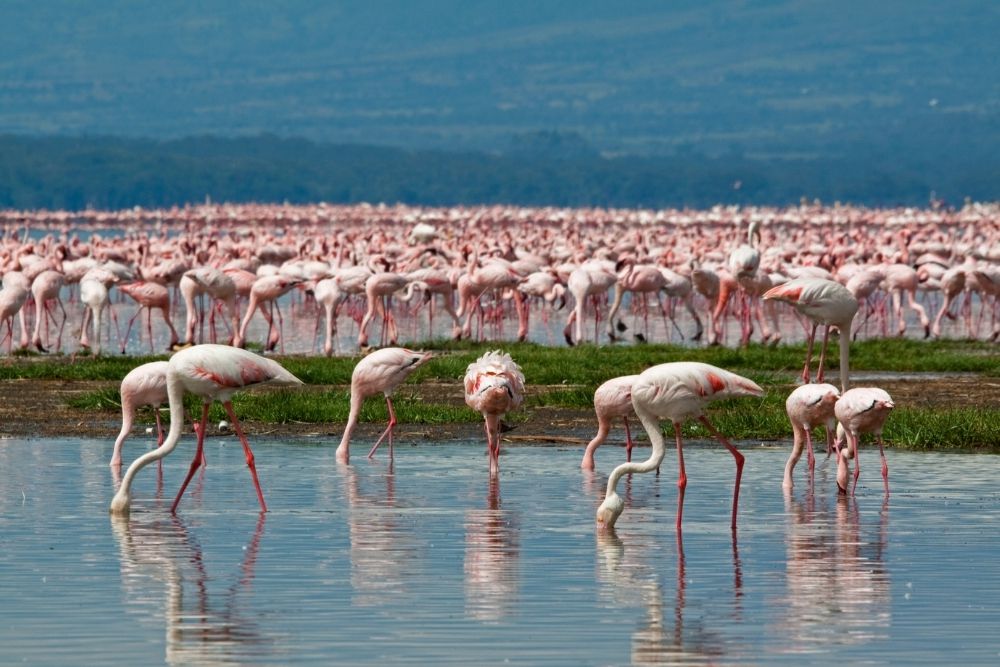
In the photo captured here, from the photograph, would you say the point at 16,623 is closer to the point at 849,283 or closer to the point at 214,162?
the point at 849,283

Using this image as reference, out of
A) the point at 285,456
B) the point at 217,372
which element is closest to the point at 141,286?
the point at 285,456

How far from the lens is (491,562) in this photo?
9.05 meters

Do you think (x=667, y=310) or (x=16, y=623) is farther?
(x=667, y=310)

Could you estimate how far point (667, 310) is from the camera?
102 feet

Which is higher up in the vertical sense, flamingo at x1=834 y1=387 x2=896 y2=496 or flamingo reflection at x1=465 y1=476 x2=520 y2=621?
flamingo at x1=834 y1=387 x2=896 y2=496

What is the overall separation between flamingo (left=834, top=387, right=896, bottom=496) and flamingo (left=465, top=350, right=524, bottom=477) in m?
1.93

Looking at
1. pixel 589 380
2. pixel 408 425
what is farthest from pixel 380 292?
pixel 408 425

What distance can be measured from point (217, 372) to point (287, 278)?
478 inches

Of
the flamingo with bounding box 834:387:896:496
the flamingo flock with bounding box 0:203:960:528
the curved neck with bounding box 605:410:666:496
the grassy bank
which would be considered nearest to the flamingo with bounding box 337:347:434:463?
the flamingo flock with bounding box 0:203:960:528

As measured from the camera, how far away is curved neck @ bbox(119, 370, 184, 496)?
10.4 meters

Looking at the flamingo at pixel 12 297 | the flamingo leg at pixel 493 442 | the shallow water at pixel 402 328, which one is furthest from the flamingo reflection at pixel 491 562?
the shallow water at pixel 402 328

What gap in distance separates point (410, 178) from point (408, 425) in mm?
133909

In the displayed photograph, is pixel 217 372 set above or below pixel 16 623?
above

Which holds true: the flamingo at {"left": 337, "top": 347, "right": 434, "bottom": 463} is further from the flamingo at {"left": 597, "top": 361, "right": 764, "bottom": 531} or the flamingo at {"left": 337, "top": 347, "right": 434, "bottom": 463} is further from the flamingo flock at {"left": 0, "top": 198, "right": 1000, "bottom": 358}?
the flamingo at {"left": 597, "top": 361, "right": 764, "bottom": 531}
